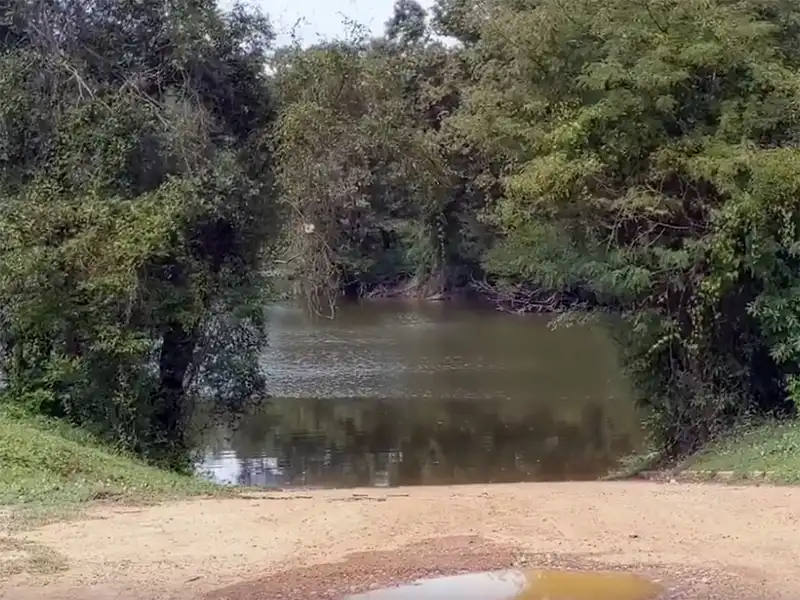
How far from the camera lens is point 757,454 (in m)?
11.8

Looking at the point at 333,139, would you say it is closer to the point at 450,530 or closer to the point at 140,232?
the point at 140,232

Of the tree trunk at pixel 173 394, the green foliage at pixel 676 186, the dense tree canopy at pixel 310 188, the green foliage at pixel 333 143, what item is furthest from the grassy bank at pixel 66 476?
the green foliage at pixel 676 186

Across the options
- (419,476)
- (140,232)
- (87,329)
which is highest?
(140,232)

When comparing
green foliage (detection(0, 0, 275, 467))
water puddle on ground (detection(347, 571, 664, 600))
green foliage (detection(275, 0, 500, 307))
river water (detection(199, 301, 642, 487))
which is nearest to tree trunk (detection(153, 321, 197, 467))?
green foliage (detection(0, 0, 275, 467))

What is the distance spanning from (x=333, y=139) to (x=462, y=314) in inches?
907

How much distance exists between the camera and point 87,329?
13.4m

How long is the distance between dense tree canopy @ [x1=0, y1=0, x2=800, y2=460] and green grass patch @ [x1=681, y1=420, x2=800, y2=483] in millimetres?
568

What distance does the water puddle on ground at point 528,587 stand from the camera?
21.3 feet

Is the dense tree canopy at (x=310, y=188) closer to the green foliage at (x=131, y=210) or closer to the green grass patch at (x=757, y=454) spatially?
the green foliage at (x=131, y=210)

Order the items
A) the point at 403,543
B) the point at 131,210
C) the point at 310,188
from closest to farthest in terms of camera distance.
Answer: the point at 403,543
the point at 131,210
the point at 310,188

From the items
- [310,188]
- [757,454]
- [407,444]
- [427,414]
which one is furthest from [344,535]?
[427,414]

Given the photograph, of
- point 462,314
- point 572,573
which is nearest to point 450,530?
point 572,573

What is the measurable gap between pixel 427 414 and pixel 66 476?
10.6m

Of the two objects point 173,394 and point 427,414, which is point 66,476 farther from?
point 427,414
